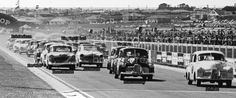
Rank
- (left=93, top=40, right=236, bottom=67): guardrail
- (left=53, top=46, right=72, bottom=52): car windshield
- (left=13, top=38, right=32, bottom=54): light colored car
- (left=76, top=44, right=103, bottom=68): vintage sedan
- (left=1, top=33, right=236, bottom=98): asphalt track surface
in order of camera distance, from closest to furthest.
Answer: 1. (left=1, top=33, right=236, bottom=98): asphalt track surface
2. (left=93, top=40, right=236, bottom=67): guardrail
3. (left=53, top=46, right=72, bottom=52): car windshield
4. (left=76, top=44, right=103, bottom=68): vintage sedan
5. (left=13, top=38, right=32, bottom=54): light colored car

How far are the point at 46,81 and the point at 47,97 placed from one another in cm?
948

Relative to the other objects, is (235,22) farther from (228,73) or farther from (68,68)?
(228,73)

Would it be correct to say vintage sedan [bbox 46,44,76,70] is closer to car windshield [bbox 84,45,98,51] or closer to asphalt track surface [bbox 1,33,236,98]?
car windshield [bbox 84,45,98,51]

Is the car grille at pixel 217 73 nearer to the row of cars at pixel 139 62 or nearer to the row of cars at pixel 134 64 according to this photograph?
the row of cars at pixel 139 62

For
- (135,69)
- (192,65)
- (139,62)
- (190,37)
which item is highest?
(192,65)

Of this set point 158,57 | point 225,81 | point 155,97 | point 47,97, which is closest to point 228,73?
point 225,81

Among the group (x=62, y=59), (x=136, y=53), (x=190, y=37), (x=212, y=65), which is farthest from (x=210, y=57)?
(x=190, y=37)

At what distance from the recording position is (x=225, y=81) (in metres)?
31.8

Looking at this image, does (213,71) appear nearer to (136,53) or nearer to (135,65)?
(135,65)

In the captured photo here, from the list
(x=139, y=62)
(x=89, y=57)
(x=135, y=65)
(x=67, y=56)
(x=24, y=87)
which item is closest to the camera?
(x=24, y=87)

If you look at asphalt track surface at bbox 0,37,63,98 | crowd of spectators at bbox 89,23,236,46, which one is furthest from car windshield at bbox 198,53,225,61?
crowd of spectators at bbox 89,23,236,46

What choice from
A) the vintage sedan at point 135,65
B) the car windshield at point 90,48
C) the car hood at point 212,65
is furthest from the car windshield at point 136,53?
the car windshield at point 90,48

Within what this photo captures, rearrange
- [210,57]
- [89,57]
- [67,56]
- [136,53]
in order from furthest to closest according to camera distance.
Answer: [89,57] < [67,56] < [136,53] < [210,57]

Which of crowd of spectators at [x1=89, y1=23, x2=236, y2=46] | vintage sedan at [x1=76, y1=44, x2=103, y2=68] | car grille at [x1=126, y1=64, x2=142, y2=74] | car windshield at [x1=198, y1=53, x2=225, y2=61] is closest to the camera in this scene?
car windshield at [x1=198, y1=53, x2=225, y2=61]
